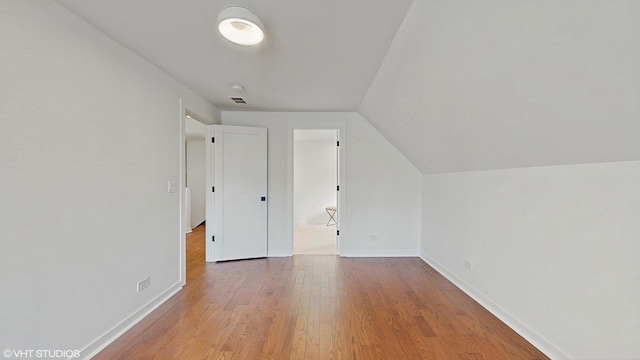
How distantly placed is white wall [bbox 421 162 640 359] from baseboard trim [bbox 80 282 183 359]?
10.2 feet

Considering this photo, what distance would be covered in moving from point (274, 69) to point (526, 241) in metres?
2.62

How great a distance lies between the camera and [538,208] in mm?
1829

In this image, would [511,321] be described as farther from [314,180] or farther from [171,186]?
[314,180]

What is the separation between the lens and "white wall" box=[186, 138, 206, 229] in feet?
21.9

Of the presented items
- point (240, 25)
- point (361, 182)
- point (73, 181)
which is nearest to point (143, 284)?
point (73, 181)

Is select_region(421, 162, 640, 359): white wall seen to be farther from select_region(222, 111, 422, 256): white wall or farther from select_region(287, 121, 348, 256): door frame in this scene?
select_region(287, 121, 348, 256): door frame

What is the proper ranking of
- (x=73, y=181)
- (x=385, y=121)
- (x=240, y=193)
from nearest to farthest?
(x=73, y=181) → (x=385, y=121) → (x=240, y=193)

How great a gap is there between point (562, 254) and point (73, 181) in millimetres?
3258

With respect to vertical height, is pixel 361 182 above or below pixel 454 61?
below

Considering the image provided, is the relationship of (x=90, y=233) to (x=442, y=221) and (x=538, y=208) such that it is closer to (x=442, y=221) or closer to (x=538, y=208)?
(x=538, y=208)

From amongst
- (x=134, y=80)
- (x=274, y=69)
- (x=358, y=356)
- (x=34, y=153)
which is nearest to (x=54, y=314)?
(x=34, y=153)

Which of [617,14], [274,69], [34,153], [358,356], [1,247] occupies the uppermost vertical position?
[274,69]

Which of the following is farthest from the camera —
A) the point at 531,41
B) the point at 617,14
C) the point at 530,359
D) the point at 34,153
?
the point at 530,359

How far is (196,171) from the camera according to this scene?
6750mm
